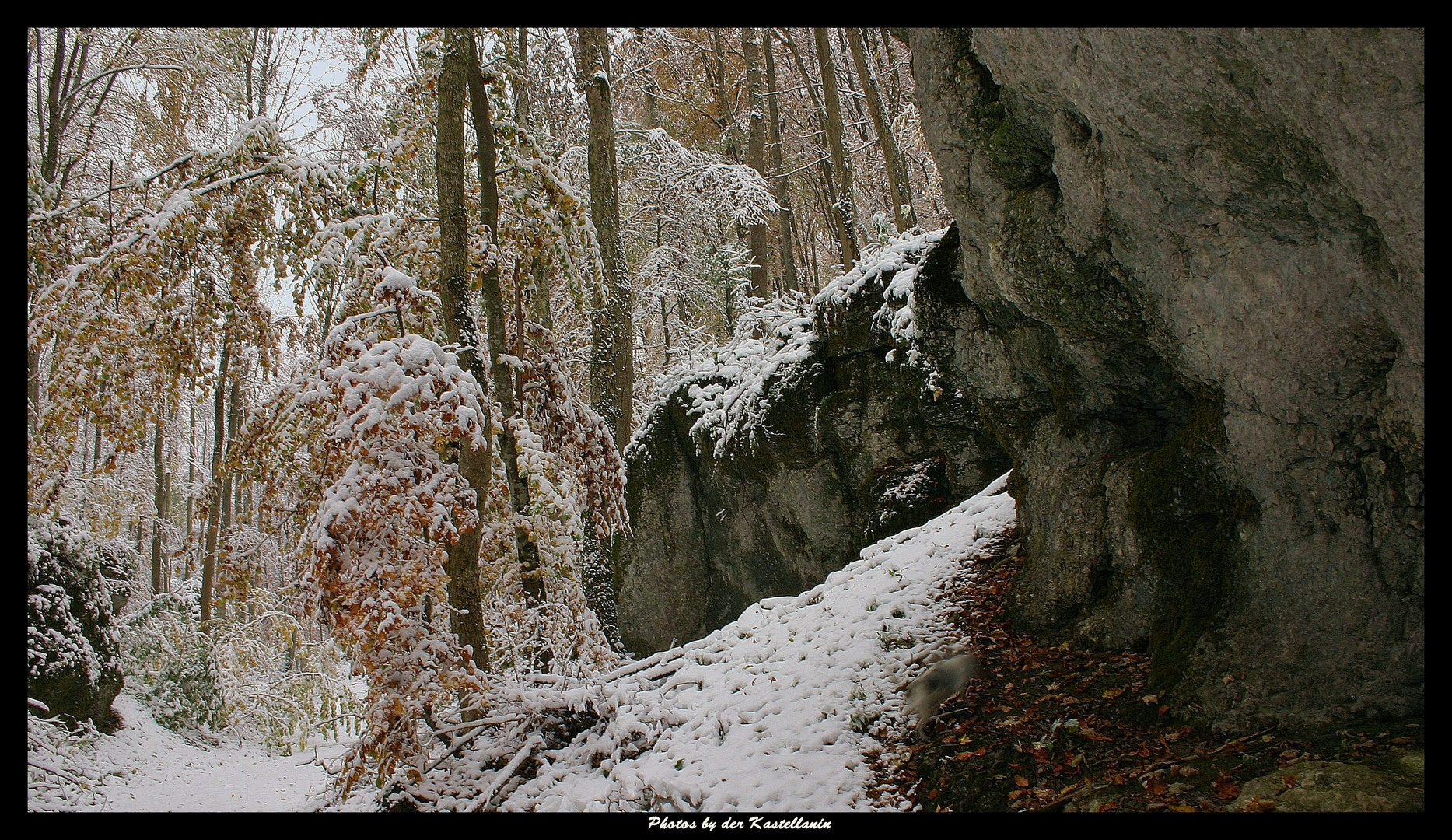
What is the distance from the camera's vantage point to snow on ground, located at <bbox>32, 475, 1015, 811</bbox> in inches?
147

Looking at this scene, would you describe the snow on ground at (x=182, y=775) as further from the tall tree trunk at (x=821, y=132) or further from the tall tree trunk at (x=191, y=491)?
the tall tree trunk at (x=821, y=132)

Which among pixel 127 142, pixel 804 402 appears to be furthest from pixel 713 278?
pixel 127 142

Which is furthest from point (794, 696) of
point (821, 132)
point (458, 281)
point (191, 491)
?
point (191, 491)

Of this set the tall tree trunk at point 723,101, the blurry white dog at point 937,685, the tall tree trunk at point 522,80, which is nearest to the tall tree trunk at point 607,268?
the tall tree trunk at point 522,80

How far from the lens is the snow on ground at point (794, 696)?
147 inches

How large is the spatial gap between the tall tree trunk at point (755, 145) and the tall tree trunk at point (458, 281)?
775 centimetres

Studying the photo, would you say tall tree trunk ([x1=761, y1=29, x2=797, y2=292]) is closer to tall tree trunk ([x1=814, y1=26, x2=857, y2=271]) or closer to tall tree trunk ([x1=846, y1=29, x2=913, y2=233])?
tall tree trunk ([x1=814, y1=26, x2=857, y2=271])

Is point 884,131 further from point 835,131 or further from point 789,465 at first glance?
point 789,465

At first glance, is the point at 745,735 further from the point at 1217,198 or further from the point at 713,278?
the point at 713,278

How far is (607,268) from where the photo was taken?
8344 mm

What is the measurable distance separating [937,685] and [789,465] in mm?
4200

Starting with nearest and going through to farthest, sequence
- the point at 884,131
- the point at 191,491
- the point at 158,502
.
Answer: the point at 884,131 → the point at 191,491 → the point at 158,502
